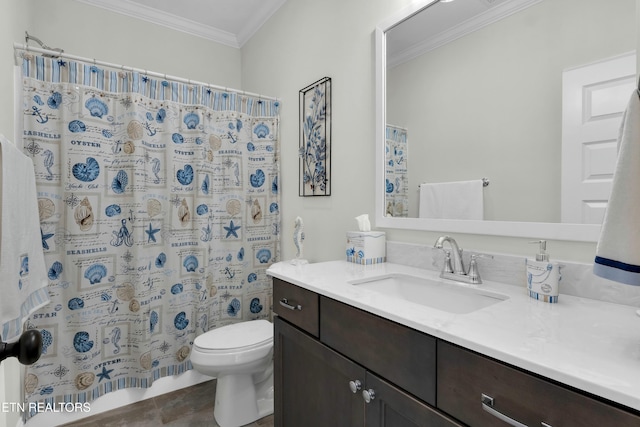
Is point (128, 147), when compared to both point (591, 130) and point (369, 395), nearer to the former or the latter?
point (369, 395)

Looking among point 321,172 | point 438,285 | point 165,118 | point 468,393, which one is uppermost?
point 165,118

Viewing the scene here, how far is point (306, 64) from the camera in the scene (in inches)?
83.4

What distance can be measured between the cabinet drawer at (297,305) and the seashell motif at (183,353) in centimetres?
110

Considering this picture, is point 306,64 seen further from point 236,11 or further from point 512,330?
point 512,330

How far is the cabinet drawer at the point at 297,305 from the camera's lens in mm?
1154

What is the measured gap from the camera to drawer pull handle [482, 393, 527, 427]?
1.99ft

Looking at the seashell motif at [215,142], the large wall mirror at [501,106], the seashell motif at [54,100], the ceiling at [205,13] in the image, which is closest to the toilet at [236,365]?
the large wall mirror at [501,106]

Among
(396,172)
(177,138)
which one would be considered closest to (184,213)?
(177,138)

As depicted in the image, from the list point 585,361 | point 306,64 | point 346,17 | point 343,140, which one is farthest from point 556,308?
point 306,64

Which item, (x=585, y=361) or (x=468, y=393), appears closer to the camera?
(x=585, y=361)

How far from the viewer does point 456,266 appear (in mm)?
1206

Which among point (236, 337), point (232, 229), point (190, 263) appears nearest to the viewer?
point (236, 337)

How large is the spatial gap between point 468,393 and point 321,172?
1.47 metres

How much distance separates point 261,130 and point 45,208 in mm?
1366
